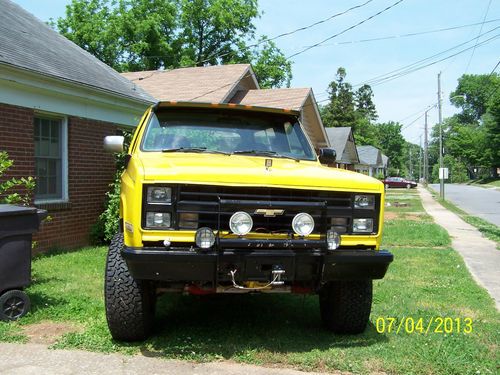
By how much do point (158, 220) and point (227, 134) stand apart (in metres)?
1.61

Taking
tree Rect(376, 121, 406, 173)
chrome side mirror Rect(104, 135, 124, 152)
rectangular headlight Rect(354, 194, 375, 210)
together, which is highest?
tree Rect(376, 121, 406, 173)

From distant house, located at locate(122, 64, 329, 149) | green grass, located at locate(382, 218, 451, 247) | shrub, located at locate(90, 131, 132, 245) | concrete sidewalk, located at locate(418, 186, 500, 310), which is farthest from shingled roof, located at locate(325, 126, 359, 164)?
shrub, located at locate(90, 131, 132, 245)

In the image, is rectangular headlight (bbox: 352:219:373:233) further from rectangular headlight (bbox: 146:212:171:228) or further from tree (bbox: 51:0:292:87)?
tree (bbox: 51:0:292:87)

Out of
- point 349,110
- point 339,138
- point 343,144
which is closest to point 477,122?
point 349,110

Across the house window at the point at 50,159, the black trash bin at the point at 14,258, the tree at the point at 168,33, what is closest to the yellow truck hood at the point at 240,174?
the black trash bin at the point at 14,258

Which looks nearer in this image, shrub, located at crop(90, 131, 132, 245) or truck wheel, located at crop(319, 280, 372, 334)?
truck wheel, located at crop(319, 280, 372, 334)

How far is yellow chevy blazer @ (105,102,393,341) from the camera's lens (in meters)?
3.87

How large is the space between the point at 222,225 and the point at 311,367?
1.25 meters

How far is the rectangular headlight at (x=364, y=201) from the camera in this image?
424 cm

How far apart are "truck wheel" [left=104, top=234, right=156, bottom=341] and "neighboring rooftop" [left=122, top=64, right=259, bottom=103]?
44.5ft

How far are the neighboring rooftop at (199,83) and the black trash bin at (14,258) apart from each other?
12.6m

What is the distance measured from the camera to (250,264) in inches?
154

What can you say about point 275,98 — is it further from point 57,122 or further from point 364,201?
point 364,201
